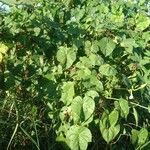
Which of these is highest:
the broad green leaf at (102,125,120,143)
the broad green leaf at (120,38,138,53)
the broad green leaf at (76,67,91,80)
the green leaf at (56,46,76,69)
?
the broad green leaf at (120,38,138,53)

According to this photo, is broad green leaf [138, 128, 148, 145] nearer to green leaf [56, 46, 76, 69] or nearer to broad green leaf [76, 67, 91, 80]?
broad green leaf [76, 67, 91, 80]

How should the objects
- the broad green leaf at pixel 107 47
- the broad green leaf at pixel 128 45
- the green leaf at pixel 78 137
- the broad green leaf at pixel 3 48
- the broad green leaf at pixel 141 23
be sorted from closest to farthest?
the green leaf at pixel 78 137
the broad green leaf at pixel 3 48
the broad green leaf at pixel 107 47
the broad green leaf at pixel 128 45
the broad green leaf at pixel 141 23

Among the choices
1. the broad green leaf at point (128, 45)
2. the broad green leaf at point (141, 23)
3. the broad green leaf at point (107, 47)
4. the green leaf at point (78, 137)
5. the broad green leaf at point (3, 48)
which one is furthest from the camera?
the broad green leaf at point (141, 23)

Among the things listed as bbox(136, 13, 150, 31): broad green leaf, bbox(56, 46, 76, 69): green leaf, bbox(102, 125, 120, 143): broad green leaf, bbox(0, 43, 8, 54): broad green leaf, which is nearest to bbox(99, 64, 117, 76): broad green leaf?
bbox(56, 46, 76, 69): green leaf

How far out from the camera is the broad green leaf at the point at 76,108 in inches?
68.4

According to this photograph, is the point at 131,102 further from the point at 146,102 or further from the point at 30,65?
the point at 30,65

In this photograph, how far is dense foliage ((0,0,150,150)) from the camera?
6.12ft

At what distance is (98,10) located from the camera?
3760 millimetres

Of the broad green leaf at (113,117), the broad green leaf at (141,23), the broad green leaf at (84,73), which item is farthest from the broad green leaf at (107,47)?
the broad green leaf at (141,23)

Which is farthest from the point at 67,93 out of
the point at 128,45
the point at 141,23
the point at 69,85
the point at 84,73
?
the point at 141,23

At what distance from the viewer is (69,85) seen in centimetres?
194

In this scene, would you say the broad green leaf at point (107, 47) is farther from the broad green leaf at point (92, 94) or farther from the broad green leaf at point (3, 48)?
the broad green leaf at point (3, 48)

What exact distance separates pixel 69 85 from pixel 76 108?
20 cm

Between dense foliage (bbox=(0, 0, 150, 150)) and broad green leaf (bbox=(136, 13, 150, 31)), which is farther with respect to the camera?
broad green leaf (bbox=(136, 13, 150, 31))
